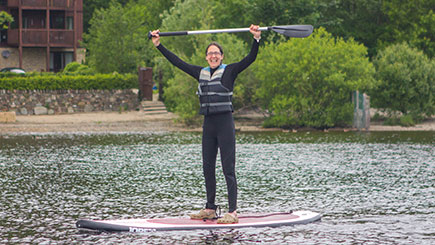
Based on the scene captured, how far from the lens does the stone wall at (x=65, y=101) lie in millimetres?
36250

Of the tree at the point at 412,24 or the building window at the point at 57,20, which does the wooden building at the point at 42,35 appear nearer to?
the building window at the point at 57,20

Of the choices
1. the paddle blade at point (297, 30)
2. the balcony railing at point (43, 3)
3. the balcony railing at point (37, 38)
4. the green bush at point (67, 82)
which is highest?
the balcony railing at point (43, 3)

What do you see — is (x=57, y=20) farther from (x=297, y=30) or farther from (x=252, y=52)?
(x=252, y=52)

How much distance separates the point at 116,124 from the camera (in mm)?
34469

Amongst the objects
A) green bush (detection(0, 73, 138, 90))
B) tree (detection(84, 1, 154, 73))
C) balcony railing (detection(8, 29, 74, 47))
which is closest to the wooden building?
balcony railing (detection(8, 29, 74, 47))

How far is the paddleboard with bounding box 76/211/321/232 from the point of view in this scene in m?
10.0

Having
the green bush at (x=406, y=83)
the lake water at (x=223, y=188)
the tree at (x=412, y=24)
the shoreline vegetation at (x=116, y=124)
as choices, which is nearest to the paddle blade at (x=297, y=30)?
the lake water at (x=223, y=188)

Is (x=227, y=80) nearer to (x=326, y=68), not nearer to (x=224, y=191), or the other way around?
(x=224, y=191)

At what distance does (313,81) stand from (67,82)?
12376 mm

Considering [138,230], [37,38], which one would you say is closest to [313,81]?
[138,230]

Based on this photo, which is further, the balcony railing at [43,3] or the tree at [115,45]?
the balcony railing at [43,3]

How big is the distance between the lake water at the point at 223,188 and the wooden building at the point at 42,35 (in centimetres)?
2920

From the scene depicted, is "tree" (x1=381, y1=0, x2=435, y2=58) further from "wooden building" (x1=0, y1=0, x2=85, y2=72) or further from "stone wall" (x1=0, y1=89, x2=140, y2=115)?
"wooden building" (x1=0, y1=0, x2=85, y2=72)

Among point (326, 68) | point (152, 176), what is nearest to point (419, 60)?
point (326, 68)
